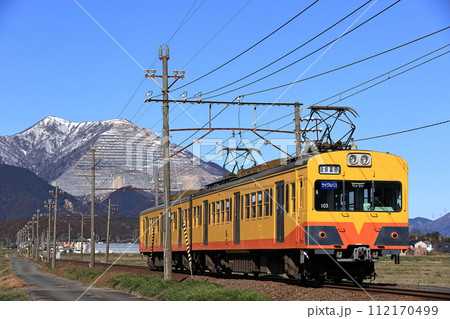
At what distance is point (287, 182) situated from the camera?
83.8 feet

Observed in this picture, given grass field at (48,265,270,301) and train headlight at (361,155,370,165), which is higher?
train headlight at (361,155,370,165)

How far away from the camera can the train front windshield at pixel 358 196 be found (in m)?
24.1

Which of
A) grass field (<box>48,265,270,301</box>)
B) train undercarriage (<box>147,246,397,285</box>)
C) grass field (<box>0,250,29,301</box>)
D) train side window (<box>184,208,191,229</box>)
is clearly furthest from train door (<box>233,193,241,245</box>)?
grass field (<box>0,250,29,301</box>)

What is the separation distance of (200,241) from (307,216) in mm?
13816

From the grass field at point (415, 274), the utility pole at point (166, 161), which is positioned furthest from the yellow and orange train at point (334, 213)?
the utility pole at point (166, 161)

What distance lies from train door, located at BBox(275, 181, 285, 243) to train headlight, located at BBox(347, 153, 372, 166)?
8.73ft

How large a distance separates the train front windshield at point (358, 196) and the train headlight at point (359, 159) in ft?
2.01

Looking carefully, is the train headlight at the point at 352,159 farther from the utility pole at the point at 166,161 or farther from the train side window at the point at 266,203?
the utility pole at the point at 166,161

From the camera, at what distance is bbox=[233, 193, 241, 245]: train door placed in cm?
3073

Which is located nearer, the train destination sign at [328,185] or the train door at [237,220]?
the train destination sign at [328,185]

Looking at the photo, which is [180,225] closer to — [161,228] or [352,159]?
→ [161,228]

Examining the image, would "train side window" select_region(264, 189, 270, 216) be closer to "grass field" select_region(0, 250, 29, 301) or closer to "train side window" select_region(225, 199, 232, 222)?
"train side window" select_region(225, 199, 232, 222)
